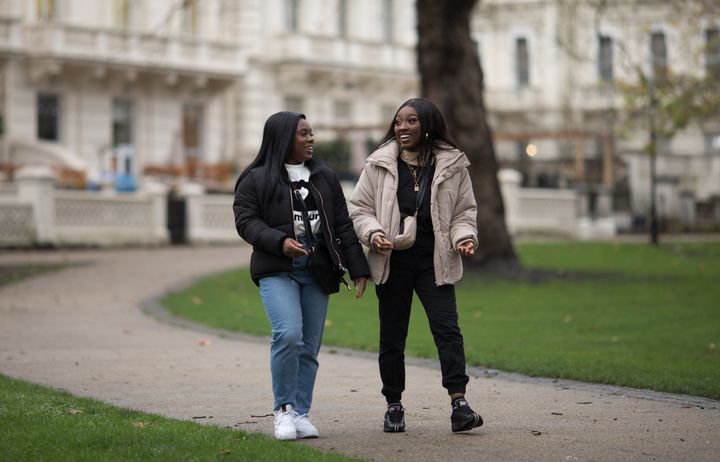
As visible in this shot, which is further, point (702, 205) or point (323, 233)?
point (702, 205)

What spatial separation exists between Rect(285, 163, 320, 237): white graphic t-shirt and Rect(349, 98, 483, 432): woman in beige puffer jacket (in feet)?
0.93

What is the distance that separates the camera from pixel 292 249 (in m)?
8.12

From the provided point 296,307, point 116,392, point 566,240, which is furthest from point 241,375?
point 566,240

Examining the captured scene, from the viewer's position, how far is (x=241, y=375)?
452 inches

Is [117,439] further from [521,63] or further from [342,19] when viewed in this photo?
[521,63]

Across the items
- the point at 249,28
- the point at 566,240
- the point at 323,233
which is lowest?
the point at 566,240

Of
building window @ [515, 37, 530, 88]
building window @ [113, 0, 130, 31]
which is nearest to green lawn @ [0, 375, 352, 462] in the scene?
building window @ [113, 0, 130, 31]

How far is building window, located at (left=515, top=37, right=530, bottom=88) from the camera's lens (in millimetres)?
60094

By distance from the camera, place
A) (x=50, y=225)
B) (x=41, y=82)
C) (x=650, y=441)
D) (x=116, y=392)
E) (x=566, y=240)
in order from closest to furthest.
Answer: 1. (x=650, y=441)
2. (x=116, y=392)
3. (x=50, y=225)
4. (x=566, y=240)
5. (x=41, y=82)

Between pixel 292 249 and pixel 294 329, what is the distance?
47cm

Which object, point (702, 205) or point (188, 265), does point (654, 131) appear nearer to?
point (188, 265)

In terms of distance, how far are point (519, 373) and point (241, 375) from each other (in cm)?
228

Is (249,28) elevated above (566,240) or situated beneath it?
elevated above

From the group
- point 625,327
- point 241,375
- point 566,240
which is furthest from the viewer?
point 566,240
